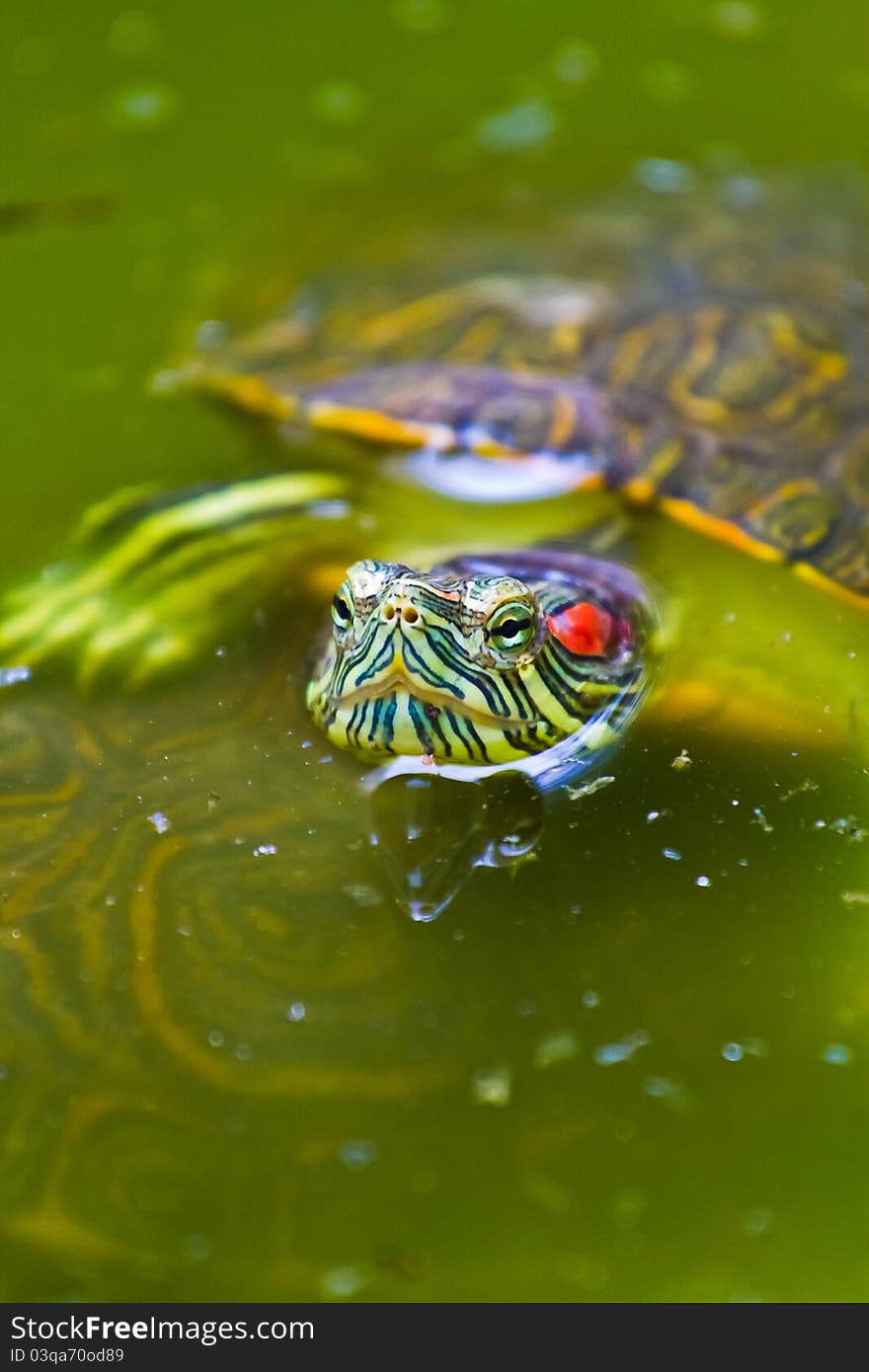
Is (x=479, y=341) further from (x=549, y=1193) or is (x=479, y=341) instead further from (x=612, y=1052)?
(x=549, y=1193)

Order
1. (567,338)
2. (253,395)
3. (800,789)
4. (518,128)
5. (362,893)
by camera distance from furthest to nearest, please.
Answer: (518,128), (253,395), (567,338), (800,789), (362,893)

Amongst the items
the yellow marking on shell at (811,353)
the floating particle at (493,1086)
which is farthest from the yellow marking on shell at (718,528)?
the floating particle at (493,1086)

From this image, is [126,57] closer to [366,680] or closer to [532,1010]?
[366,680]

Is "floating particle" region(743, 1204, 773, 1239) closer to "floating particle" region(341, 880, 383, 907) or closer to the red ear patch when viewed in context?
"floating particle" region(341, 880, 383, 907)

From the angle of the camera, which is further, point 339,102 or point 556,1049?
point 339,102

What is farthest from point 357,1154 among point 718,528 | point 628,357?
point 628,357

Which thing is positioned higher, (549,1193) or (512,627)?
(512,627)

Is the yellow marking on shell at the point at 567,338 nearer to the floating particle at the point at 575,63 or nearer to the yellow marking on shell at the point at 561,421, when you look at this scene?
the yellow marking on shell at the point at 561,421

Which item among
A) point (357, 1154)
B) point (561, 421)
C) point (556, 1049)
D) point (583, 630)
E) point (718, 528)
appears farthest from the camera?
point (561, 421)

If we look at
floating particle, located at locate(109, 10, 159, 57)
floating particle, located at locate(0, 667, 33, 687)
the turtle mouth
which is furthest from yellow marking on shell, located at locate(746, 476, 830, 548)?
floating particle, located at locate(109, 10, 159, 57)
